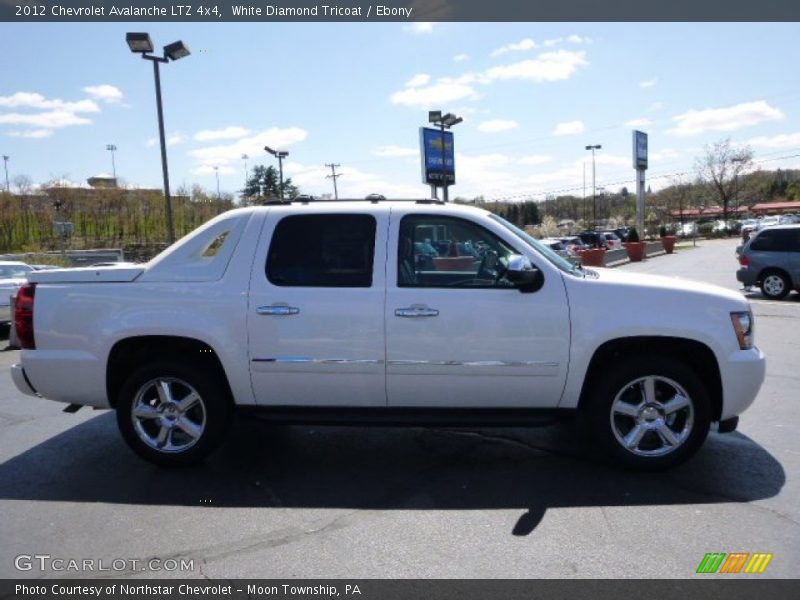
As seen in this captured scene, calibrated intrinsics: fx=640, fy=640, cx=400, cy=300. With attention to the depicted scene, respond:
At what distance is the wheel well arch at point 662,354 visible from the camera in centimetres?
449

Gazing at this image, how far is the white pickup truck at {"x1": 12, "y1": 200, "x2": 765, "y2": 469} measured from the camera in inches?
174

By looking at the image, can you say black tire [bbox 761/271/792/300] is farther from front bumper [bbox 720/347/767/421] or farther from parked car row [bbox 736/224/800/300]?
front bumper [bbox 720/347/767/421]

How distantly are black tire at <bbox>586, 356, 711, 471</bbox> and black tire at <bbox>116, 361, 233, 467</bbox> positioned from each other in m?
2.72

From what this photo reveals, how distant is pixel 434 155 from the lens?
1064 inches

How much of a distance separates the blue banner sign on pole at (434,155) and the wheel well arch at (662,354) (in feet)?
71.8

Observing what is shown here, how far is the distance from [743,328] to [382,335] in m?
2.51

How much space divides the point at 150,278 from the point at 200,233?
495 millimetres

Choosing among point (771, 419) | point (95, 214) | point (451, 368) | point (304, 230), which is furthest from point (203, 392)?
point (95, 214)

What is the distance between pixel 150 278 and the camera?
15.6ft

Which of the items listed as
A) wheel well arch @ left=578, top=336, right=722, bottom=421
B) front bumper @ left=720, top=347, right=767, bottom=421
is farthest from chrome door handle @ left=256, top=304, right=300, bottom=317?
front bumper @ left=720, top=347, right=767, bottom=421

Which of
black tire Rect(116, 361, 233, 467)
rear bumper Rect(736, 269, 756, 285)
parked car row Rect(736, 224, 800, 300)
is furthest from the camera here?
rear bumper Rect(736, 269, 756, 285)
